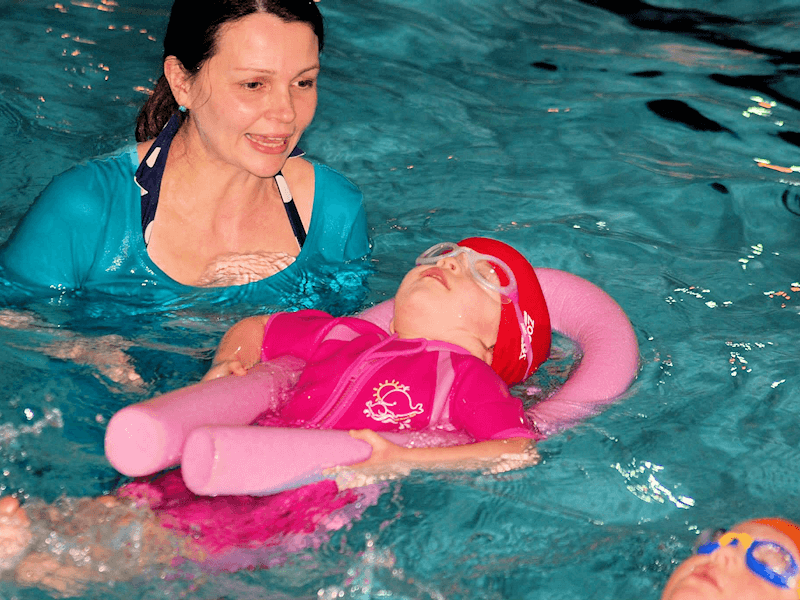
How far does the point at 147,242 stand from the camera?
3.54 m

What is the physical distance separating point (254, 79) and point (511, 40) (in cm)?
451

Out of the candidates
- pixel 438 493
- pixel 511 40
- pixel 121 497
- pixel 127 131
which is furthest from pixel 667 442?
pixel 511 40

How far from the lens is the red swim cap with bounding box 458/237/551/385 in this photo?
128 inches

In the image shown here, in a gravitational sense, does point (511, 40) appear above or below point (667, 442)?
above

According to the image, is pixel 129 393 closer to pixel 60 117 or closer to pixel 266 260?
pixel 266 260

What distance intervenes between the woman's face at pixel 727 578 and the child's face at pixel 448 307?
43.0 inches

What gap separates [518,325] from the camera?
3.26 m

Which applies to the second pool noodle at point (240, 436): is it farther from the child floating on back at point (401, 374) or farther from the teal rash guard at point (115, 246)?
the teal rash guard at point (115, 246)

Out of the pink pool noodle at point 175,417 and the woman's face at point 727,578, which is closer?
the woman's face at point 727,578

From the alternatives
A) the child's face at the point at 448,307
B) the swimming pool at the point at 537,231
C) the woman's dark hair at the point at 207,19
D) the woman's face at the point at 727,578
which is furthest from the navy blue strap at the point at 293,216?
the woman's face at the point at 727,578

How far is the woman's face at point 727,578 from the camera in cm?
225

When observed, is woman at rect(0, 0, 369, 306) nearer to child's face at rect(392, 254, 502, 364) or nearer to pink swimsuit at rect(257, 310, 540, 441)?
child's face at rect(392, 254, 502, 364)

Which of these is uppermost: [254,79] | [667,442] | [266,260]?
[254,79]

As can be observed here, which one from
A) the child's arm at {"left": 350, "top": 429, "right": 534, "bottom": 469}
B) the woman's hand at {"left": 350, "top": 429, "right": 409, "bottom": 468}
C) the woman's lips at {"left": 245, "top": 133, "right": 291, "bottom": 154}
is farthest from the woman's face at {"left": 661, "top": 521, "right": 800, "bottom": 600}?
the woman's lips at {"left": 245, "top": 133, "right": 291, "bottom": 154}
